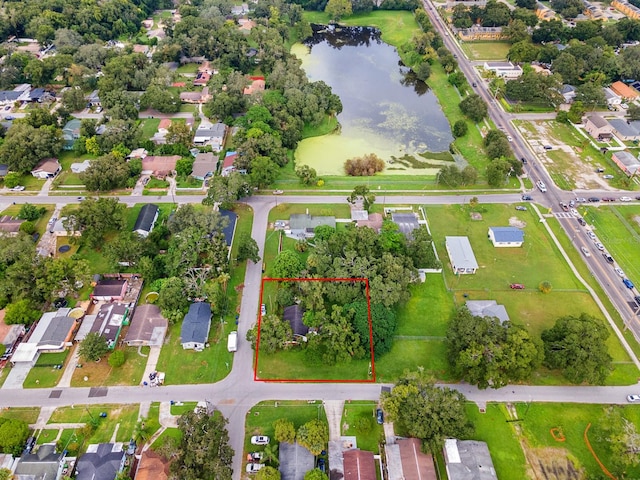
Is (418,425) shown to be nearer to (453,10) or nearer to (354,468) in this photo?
(354,468)

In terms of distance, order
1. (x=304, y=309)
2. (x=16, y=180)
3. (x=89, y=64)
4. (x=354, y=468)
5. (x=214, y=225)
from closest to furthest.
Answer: (x=354, y=468)
(x=304, y=309)
(x=214, y=225)
(x=16, y=180)
(x=89, y=64)

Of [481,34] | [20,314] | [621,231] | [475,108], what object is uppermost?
[481,34]

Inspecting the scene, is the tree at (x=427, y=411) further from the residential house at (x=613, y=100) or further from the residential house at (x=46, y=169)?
the residential house at (x=613, y=100)

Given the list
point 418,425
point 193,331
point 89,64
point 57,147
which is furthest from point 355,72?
point 418,425

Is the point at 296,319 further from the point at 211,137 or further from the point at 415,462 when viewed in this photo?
the point at 211,137

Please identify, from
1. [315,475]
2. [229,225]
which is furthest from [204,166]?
[315,475]
